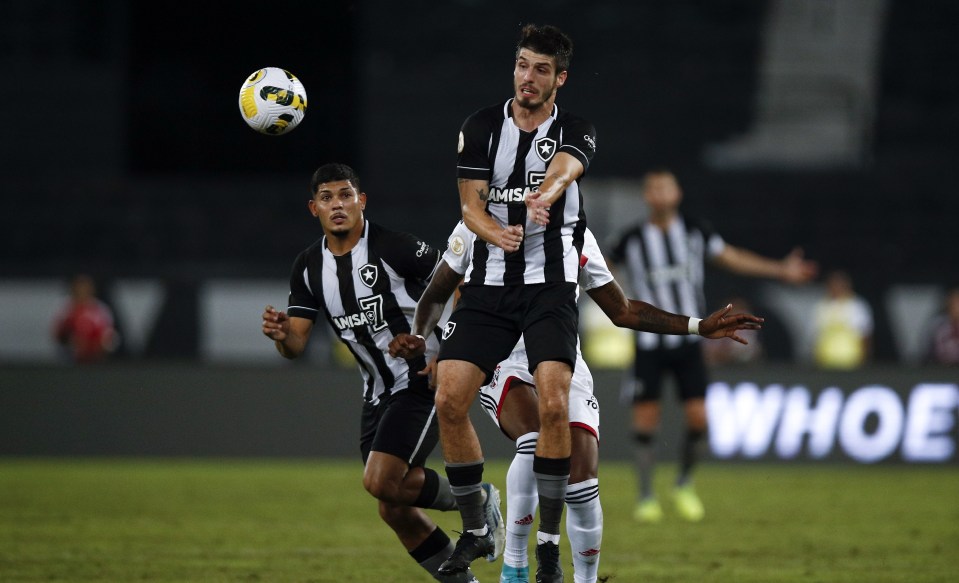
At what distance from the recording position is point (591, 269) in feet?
19.0

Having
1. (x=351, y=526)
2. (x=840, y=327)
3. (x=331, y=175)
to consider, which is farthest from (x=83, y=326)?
(x=331, y=175)

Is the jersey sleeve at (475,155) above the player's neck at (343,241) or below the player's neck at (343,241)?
above

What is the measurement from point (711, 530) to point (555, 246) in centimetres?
356

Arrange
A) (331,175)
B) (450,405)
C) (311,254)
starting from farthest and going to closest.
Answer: (311,254)
(331,175)
(450,405)

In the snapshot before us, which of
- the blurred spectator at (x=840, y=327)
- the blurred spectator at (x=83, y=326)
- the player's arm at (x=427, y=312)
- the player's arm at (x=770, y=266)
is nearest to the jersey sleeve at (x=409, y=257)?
the player's arm at (x=427, y=312)

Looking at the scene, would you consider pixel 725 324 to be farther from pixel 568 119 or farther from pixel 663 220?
pixel 663 220

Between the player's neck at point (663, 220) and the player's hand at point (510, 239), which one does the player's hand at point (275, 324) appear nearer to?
the player's hand at point (510, 239)

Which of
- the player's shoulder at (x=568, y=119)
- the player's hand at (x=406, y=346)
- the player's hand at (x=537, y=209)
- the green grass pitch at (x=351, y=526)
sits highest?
the player's shoulder at (x=568, y=119)

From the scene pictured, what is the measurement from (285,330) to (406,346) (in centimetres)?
55

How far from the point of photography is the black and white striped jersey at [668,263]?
9484 mm

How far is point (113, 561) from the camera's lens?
23.0ft

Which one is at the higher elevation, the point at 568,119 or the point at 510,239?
the point at 568,119

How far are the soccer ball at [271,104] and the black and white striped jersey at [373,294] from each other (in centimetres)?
62

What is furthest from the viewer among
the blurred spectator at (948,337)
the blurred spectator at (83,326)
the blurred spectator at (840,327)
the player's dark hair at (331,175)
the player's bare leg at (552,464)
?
the blurred spectator at (840,327)
